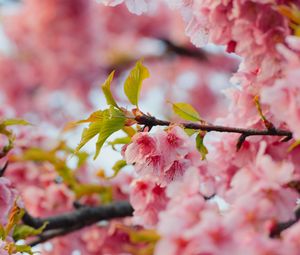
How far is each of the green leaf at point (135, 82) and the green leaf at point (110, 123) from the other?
2.0 inches

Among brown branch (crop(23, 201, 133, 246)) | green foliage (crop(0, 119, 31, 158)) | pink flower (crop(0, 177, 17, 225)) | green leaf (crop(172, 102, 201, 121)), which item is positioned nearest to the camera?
green leaf (crop(172, 102, 201, 121))

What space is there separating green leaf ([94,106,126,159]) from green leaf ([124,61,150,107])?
0.05m

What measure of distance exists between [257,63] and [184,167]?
326 millimetres

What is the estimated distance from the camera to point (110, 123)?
4.83ft

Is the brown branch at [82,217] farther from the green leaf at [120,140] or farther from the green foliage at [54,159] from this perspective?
the green leaf at [120,140]

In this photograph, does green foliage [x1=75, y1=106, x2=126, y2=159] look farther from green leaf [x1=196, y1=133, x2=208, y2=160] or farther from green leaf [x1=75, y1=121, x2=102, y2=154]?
green leaf [x1=196, y1=133, x2=208, y2=160]

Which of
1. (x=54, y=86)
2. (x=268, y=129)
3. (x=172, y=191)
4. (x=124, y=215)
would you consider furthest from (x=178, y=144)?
(x=54, y=86)

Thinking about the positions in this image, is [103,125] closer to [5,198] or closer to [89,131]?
[89,131]

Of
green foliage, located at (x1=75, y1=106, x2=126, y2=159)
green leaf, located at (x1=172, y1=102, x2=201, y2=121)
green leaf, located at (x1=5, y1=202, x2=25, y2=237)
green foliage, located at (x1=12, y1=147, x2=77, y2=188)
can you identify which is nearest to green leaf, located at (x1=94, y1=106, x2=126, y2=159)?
green foliage, located at (x1=75, y1=106, x2=126, y2=159)

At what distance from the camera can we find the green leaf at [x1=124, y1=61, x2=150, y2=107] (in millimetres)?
1502

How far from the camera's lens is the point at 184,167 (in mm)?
1527

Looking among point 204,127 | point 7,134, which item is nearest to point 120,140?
point 7,134

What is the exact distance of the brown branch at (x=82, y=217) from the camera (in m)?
2.28

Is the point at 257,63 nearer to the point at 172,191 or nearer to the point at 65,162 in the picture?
the point at 172,191
